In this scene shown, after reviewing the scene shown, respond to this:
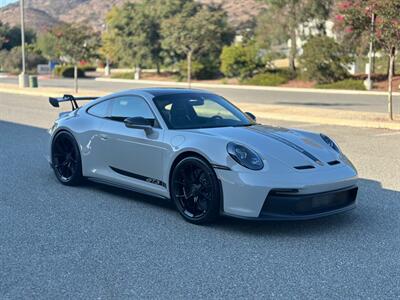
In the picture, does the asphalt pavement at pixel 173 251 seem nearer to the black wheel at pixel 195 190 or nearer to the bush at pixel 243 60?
the black wheel at pixel 195 190

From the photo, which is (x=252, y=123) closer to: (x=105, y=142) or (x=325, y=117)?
(x=105, y=142)

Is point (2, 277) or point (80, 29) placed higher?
point (80, 29)

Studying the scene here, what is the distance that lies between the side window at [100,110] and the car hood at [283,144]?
164 cm

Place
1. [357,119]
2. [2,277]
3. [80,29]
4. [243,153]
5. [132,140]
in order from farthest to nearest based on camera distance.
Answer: [80,29] → [357,119] → [132,140] → [243,153] → [2,277]

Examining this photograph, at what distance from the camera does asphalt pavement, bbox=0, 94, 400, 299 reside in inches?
Answer: 165

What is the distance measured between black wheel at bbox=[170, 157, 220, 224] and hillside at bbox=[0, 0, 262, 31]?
132131 mm

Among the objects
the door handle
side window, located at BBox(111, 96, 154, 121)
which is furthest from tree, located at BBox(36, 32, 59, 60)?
the door handle

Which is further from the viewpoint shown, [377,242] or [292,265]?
[377,242]

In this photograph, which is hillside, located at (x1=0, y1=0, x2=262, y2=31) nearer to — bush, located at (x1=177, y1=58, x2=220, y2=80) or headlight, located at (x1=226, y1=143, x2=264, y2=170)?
bush, located at (x1=177, y1=58, x2=220, y2=80)

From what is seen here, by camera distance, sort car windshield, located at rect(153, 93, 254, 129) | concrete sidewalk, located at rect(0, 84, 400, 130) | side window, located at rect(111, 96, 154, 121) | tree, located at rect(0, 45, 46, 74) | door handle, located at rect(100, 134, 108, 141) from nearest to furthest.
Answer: car windshield, located at rect(153, 93, 254, 129) < side window, located at rect(111, 96, 154, 121) < door handle, located at rect(100, 134, 108, 141) < concrete sidewalk, located at rect(0, 84, 400, 130) < tree, located at rect(0, 45, 46, 74)

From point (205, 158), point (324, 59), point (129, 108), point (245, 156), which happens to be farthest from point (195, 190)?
point (324, 59)

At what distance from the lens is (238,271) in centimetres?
454

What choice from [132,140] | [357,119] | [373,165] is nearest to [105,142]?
[132,140]

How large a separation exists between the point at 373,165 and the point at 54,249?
6.04 metres
